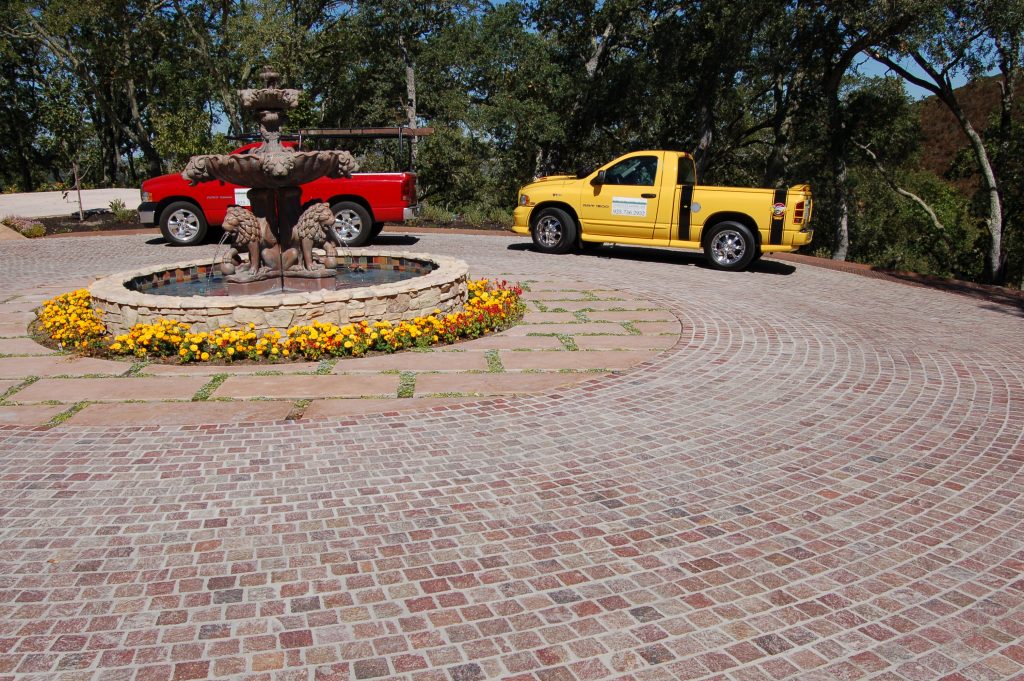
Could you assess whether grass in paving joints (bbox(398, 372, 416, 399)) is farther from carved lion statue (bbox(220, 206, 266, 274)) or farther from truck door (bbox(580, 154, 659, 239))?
truck door (bbox(580, 154, 659, 239))

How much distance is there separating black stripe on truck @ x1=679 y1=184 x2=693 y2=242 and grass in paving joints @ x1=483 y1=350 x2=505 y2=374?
6.53 metres

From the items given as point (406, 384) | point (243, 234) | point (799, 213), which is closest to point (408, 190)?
point (243, 234)

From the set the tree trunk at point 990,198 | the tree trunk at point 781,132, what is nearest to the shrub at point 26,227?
the tree trunk at point 781,132

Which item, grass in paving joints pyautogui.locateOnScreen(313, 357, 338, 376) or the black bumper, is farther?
the black bumper

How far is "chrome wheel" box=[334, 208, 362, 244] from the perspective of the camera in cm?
1430

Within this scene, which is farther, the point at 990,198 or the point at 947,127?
the point at 947,127

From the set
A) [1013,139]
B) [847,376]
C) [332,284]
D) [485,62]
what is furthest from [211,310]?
[485,62]

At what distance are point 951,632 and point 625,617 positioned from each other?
1.27m

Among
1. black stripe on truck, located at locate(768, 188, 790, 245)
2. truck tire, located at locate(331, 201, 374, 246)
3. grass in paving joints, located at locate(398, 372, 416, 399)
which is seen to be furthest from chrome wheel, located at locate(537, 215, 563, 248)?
grass in paving joints, located at locate(398, 372, 416, 399)

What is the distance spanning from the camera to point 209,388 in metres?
5.86

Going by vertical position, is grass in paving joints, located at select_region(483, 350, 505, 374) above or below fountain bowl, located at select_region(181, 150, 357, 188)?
below

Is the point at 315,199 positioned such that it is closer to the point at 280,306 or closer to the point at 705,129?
the point at 280,306

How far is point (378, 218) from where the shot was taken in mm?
14219

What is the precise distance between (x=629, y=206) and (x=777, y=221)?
2.49 meters
